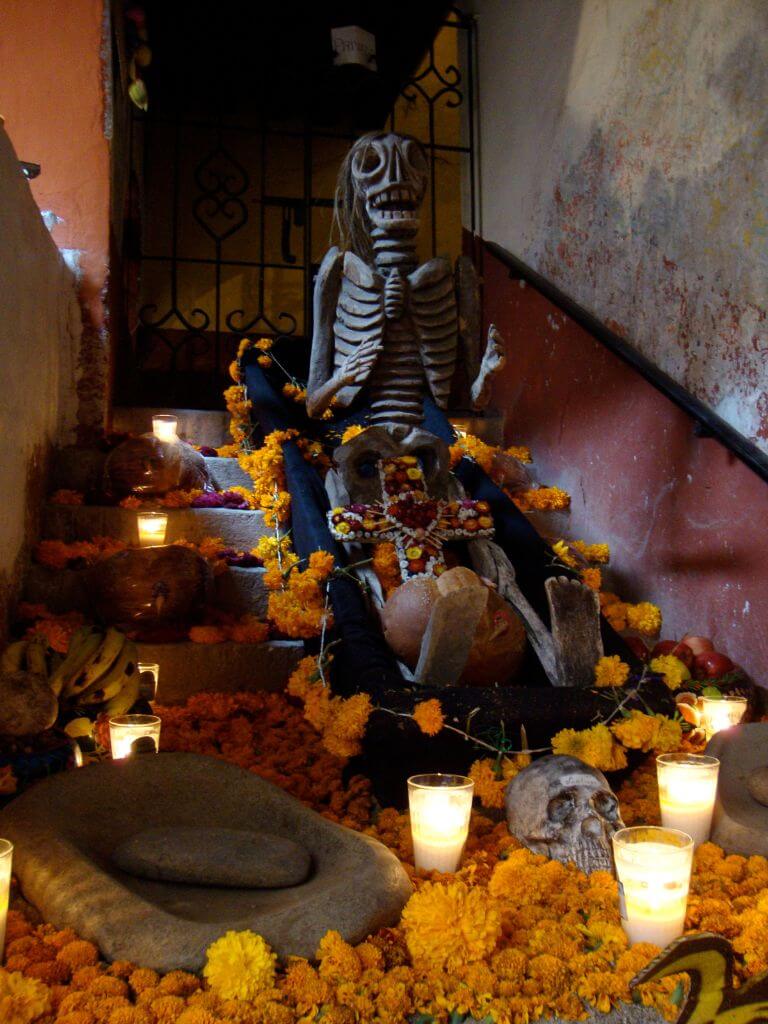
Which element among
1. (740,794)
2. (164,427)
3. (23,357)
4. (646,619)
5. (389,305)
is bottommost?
(646,619)

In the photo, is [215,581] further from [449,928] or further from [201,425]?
[449,928]

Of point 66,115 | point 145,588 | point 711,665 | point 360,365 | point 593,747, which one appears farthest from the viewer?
point 66,115

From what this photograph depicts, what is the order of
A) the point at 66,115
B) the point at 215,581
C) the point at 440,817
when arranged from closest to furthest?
the point at 440,817 → the point at 215,581 → the point at 66,115

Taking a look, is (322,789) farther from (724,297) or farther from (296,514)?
(724,297)

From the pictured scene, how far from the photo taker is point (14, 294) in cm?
320

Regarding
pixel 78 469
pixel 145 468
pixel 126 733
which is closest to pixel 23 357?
pixel 145 468

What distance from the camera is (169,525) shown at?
13.0 feet

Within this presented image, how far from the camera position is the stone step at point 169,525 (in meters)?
3.86

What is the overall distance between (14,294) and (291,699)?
169 cm

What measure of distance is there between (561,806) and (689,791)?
34 cm

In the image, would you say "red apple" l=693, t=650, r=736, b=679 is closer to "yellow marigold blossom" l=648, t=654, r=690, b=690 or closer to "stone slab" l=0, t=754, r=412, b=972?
"yellow marigold blossom" l=648, t=654, r=690, b=690

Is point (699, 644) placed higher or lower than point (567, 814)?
lower

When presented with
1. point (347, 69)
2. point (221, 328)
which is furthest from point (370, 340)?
point (221, 328)

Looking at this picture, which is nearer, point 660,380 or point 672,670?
point 672,670
